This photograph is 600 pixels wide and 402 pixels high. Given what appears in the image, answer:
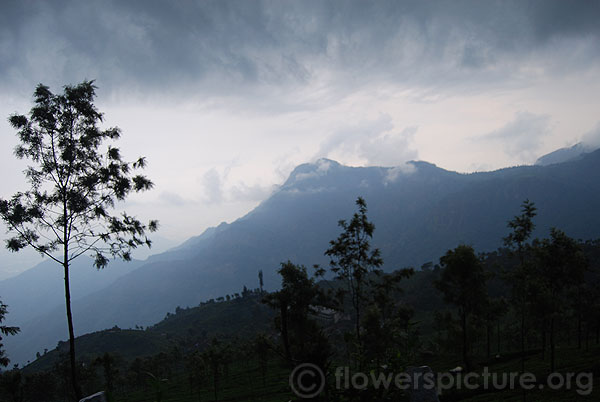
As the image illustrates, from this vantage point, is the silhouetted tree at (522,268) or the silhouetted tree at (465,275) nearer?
the silhouetted tree at (522,268)

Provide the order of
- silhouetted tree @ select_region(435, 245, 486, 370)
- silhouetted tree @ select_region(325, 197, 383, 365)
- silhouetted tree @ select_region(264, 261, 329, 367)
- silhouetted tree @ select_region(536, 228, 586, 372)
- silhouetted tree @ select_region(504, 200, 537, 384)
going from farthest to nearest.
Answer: silhouetted tree @ select_region(435, 245, 486, 370) < silhouetted tree @ select_region(504, 200, 537, 384) < silhouetted tree @ select_region(536, 228, 586, 372) < silhouetted tree @ select_region(325, 197, 383, 365) < silhouetted tree @ select_region(264, 261, 329, 367)

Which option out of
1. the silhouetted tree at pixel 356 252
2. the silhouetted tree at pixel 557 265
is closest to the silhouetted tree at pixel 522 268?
the silhouetted tree at pixel 557 265

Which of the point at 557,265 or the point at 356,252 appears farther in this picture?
the point at 557,265

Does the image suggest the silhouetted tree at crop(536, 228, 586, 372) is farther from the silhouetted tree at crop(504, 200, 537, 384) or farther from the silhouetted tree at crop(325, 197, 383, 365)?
the silhouetted tree at crop(325, 197, 383, 365)

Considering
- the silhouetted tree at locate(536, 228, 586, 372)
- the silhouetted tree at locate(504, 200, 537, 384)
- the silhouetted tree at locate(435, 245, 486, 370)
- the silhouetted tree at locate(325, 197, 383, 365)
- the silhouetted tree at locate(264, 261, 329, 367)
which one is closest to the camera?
the silhouetted tree at locate(264, 261, 329, 367)

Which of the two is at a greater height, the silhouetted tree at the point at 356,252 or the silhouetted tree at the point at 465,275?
the silhouetted tree at the point at 356,252

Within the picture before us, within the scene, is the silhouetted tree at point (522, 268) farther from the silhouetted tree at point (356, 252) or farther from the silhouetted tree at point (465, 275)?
the silhouetted tree at point (356, 252)

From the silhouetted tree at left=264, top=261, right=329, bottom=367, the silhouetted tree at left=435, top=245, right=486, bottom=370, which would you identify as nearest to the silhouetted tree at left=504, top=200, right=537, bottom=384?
the silhouetted tree at left=435, top=245, right=486, bottom=370

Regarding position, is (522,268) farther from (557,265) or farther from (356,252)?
(356,252)

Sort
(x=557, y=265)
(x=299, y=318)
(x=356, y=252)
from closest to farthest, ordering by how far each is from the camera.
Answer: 1. (x=299, y=318)
2. (x=356, y=252)
3. (x=557, y=265)

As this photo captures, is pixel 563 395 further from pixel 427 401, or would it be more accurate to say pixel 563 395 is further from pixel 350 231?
pixel 427 401

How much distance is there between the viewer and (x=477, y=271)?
128 ft

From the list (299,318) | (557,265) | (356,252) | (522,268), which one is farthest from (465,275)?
(299,318)

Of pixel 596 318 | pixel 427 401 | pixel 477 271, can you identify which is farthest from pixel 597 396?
pixel 596 318
